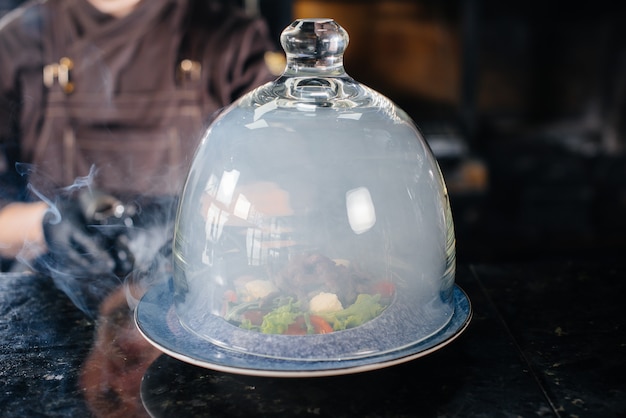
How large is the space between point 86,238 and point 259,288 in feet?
2.46

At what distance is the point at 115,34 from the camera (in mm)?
1753

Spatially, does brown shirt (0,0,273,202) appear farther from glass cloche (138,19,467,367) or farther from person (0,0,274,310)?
glass cloche (138,19,467,367)

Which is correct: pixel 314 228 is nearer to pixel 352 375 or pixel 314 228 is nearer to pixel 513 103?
pixel 352 375

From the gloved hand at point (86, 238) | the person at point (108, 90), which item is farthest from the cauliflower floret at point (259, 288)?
the person at point (108, 90)

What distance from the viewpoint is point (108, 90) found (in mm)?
1752

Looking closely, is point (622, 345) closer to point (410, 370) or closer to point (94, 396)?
point (410, 370)

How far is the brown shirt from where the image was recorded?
68.7 inches

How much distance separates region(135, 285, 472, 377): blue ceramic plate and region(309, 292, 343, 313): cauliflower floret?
2.0 inches

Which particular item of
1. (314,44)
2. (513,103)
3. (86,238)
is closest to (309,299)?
(314,44)

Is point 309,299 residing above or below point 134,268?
above

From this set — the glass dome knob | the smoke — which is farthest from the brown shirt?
the glass dome knob

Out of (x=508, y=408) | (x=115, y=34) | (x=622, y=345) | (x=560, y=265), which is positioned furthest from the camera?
(x=115, y=34)

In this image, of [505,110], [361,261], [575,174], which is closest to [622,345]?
[361,261]

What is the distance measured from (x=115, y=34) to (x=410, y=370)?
1.35 m
